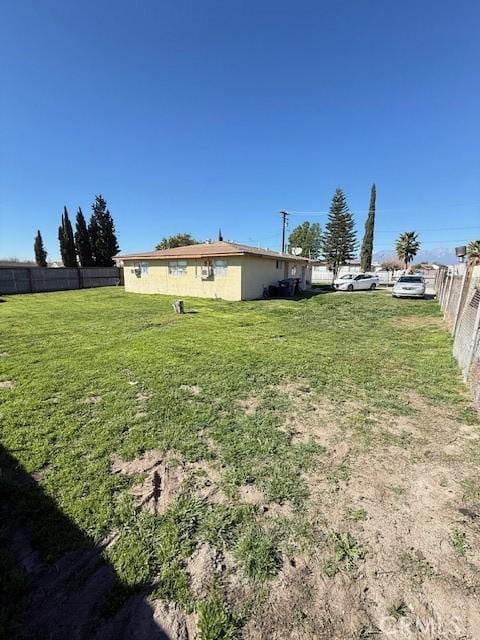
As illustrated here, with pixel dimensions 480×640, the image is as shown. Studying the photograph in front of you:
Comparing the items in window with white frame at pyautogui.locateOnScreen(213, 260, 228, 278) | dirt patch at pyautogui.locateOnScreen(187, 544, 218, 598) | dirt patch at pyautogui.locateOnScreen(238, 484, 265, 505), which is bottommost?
dirt patch at pyautogui.locateOnScreen(187, 544, 218, 598)

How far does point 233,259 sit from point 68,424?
1300cm

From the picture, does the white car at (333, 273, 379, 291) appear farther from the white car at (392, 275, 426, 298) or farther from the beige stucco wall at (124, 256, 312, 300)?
the white car at (392, 275, 426, 298)

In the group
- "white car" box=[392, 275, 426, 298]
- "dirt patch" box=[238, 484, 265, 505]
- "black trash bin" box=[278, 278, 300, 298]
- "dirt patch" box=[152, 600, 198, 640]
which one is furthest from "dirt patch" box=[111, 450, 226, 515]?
"white car" box=[392, 275, 426, 298]

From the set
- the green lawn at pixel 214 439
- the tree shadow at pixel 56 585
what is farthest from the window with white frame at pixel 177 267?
the tree shadow at pixel 56 585

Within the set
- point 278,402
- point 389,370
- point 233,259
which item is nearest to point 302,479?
point 278,402

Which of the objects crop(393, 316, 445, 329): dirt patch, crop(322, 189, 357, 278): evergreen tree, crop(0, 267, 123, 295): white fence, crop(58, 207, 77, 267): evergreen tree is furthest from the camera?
crop(322, 189, 357, 278): evergreen tree

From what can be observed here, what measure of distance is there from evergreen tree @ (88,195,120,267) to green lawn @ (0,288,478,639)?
2683 centimetres

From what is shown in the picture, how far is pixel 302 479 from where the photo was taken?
8.87 ft

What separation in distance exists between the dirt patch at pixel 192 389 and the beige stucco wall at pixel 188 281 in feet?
36.6

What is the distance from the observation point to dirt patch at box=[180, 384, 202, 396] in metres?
4.42

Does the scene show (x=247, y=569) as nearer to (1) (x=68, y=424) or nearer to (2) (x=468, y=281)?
(1) (x=68, y=424)

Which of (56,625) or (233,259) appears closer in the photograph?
(56,625)

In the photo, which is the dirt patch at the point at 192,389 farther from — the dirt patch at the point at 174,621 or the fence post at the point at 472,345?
the fence post at the point at 472,345

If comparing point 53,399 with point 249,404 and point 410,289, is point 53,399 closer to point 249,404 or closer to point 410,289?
point 249,404
